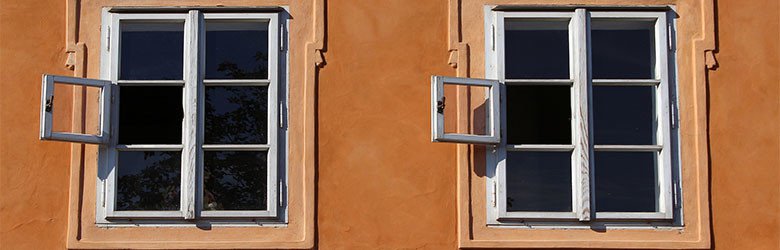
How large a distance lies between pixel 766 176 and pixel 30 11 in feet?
13.9

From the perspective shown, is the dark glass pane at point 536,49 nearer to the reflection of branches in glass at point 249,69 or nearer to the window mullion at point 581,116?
the window mullion at point 581,116

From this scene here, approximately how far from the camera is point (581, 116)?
727 centimetres

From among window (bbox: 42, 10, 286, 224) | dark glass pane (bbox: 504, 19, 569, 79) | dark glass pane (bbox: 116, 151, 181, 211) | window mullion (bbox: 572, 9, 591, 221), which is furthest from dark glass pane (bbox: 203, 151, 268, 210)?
window mullion (bbox: 572, 9, 591, 221)

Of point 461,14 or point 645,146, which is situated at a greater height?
point 461,14

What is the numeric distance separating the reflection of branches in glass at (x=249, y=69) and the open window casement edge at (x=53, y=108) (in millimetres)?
652

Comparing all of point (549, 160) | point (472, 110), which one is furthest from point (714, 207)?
point (472, 110)

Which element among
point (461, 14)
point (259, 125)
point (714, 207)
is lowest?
point (714, 207)

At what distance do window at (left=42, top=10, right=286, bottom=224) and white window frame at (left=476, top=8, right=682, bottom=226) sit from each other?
119 cm

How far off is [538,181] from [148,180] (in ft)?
7.13

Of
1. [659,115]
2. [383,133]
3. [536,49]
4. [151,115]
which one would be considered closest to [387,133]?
[383,133]

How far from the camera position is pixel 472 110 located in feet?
23.8

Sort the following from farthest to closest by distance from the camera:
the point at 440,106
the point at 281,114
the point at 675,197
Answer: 1. the point at 281,114
2. the point at 675,197
3. the point at 440,106

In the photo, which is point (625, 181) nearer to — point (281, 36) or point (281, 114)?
point (281, 114)

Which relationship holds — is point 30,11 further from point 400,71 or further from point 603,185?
point 603,185
